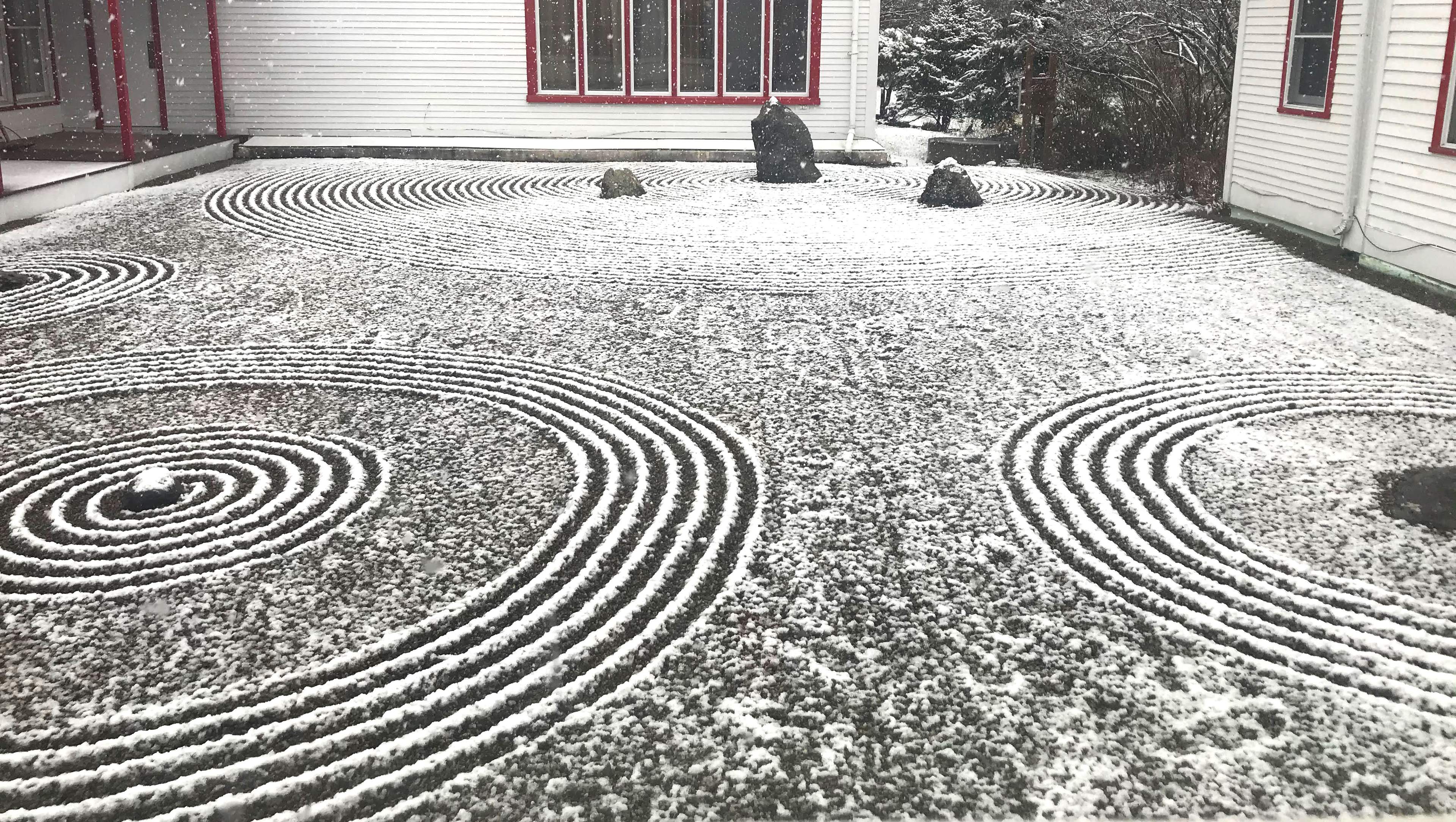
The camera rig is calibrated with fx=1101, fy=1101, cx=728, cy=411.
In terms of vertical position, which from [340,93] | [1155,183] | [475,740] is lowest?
[475,740]

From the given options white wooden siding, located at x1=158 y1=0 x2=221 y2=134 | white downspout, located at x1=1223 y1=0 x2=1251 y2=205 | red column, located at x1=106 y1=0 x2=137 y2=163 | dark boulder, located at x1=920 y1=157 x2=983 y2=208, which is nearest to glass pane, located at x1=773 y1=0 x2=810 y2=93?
dark boulder, located at x1=920 y1=157 x2=983 y2=208

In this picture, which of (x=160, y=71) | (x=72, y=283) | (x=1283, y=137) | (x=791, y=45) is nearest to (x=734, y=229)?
(x=1283, y=137)

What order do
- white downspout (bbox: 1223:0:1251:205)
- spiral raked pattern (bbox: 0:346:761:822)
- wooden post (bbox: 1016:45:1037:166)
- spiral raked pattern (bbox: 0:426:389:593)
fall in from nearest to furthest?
spiral raked pattern (bbox: 0:346:761:822) → spiral raked pattern (bbox: 0:426:389:593) → white downspout (bbox: 1223:0:1251:205) → wooden post (bbox: 1016:45:1037:166)

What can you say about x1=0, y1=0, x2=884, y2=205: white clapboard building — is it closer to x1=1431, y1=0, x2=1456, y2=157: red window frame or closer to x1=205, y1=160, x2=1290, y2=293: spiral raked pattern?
x1=205, y1=160, x2=1290, y2=293: spiral raked pattern

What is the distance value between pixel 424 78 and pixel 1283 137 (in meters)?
11.8

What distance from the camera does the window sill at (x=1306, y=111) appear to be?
9039 millimetres

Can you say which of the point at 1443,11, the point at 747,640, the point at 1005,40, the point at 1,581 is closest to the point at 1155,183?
the point at 1443,11

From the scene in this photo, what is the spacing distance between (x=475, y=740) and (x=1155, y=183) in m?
12.6

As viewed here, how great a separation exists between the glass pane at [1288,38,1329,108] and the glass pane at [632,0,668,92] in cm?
915

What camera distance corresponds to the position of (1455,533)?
3.87m

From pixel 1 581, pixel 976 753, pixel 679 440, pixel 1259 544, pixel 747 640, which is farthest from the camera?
pixel 679 440

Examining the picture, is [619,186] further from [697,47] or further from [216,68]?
[216,68]

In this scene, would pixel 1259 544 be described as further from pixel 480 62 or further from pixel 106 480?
pixel 480 62

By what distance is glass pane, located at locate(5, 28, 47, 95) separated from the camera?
546 inches
